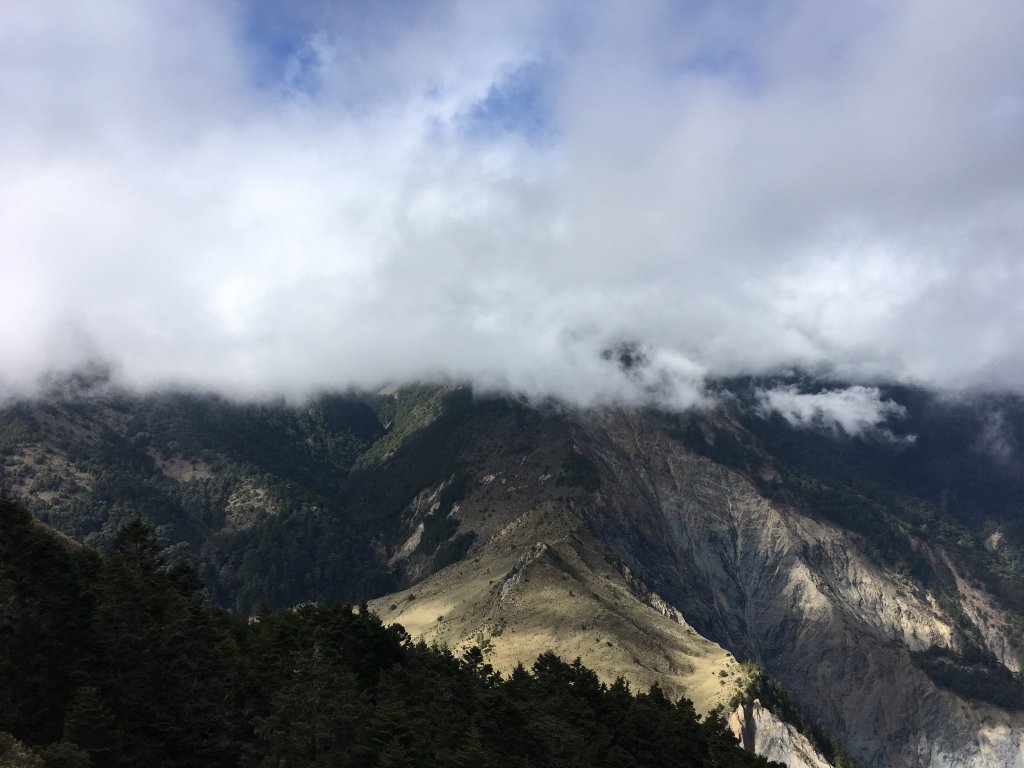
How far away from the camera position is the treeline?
66312mm

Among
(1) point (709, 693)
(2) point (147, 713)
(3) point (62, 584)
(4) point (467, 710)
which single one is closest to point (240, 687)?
(2) point (147, 713)

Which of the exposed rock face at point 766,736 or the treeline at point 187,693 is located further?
the exposed rock face at point 766,736

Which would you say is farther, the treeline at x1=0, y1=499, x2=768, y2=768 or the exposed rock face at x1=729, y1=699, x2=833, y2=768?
the exposed rock face at x1=729, y1=699, x2=833, y2=768

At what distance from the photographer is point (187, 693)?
74.4m

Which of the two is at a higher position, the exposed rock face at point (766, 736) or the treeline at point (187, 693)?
the treeline at point (187, 693)

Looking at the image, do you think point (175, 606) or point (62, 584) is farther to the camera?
point (175, 606)

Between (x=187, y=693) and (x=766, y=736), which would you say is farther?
(x=766, y=736)

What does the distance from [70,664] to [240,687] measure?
1575 centimetres

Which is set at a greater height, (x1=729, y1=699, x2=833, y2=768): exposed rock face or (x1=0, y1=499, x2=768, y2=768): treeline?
(x1=0, y1=499, x2=768, y2=768): treeline

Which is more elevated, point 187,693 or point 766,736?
point 187,693

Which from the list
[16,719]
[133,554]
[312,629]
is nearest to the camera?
[16,719]

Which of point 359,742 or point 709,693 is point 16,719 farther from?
point 709,693

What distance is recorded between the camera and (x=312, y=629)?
103 m

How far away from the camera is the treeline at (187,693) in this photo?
218 feet
